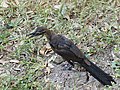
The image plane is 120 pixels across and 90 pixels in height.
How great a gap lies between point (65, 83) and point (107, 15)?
155cm

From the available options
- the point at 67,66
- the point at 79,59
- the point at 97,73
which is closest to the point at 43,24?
the point at 67,66

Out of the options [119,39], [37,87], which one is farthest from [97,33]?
[37,87]

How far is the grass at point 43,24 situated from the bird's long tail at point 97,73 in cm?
25

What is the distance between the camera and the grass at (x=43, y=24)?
5.30 m

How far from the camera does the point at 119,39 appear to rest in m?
5.68

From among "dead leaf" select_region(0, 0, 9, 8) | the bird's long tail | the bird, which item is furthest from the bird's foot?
"dead leaf" select_region(0, 0, 9, 8)

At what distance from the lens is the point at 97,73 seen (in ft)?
16.2

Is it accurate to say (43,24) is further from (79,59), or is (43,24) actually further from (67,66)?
(79,59)

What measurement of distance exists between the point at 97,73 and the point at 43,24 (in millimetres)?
1493

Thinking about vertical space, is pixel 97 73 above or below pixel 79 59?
below

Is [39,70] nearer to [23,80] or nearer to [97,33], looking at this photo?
[23,80]

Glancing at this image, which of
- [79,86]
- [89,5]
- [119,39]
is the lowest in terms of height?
[79,86]

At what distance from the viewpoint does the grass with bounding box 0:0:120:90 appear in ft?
17.4

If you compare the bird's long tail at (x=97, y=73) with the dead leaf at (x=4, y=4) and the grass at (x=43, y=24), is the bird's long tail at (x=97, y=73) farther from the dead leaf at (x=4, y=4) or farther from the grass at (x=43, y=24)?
the dead leaf at (x=4, y=4)
